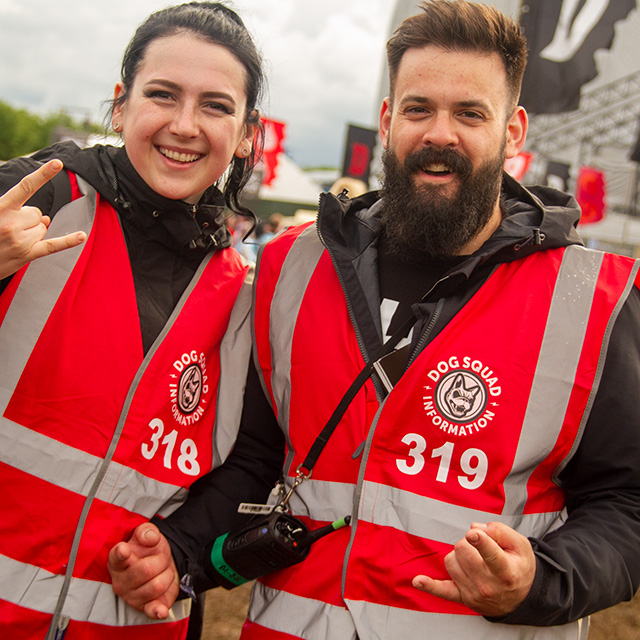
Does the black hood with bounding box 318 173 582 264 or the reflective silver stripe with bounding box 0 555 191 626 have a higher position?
the black hood with bounding box 318 173 582 264

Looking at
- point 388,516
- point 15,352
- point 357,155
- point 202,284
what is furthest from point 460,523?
point 357,155

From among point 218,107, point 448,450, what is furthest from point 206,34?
point 448,450

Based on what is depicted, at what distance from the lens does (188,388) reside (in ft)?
6.77

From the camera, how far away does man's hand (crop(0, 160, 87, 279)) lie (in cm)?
152

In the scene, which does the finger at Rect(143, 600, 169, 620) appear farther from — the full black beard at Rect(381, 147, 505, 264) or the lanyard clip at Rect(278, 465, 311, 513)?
the full black beard at Rect(381, 147, 505, 264)

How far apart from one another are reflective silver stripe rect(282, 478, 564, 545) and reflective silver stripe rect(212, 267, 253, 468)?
1.59 feet

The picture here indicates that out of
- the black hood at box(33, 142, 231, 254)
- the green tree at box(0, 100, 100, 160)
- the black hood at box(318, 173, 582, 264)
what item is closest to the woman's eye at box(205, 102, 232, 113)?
the black hood at box(33, 142, 231, 254)

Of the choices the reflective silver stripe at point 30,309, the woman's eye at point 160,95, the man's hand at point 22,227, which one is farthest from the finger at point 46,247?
the woman's eye at point 160,95

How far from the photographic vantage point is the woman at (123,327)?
175 cm

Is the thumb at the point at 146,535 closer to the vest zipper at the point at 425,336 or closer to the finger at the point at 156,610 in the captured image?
the finger at the point at 156,610

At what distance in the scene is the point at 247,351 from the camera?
225 centimetres

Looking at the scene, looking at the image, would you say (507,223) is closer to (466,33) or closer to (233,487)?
(466,33)

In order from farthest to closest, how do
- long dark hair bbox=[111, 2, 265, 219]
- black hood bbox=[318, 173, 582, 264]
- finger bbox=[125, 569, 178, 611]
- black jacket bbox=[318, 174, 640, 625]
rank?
long dark hair bbox=[111, 2, 265, 219]
black hood bbox=[318, 173, 582, 264]
finger bbox=[125, 569, 178, 611]
black jacket bbox=[318, 174, 640, 625]

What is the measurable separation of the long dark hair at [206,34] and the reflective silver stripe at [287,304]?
0.55 m
